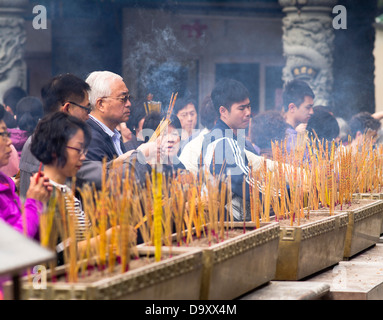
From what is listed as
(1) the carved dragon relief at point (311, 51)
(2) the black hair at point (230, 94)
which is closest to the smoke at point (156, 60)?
(1) the carved dragon relief at point (311, 51)

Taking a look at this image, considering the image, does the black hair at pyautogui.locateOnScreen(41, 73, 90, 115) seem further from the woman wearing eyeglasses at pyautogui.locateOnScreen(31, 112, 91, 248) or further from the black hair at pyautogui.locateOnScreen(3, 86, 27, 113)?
the black hair at pyautogui.locateOnScreen(3, 86, 27, 113)

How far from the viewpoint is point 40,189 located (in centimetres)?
260

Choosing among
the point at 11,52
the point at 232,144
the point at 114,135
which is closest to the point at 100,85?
the point at 114,135

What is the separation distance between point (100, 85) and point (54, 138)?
96cm

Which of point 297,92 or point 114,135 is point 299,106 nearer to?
point 297,92

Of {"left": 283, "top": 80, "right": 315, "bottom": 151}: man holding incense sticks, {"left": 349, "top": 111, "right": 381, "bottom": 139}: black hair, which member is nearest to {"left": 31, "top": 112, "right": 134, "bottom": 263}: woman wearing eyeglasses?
{"left": 283, "top": 80, "right": 315, "bottom": 151}: man holding incense sticks

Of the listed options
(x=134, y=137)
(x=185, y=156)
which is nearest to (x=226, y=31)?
(x=134, y=137)

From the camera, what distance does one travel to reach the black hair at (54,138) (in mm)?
2830

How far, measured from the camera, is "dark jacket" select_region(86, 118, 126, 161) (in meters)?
3.54

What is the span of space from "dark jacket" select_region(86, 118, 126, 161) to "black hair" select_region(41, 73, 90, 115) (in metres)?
0.22

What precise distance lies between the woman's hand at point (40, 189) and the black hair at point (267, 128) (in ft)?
10.7

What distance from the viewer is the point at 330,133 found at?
538cm

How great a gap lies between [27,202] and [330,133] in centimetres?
317

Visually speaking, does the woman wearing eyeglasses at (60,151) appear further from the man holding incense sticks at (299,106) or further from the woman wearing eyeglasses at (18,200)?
the man holding incense sticks at (299,106)
